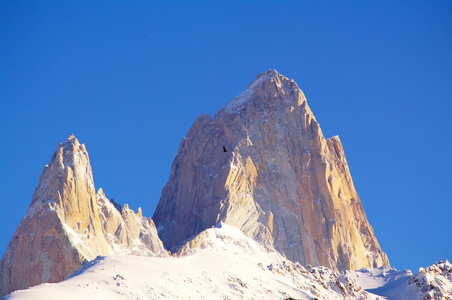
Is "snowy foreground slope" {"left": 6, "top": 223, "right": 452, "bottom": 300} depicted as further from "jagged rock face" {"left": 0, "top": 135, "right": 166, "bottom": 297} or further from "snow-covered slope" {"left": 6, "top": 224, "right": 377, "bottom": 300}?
"jagged rock face" {"left": 0, "top": 135, "right": 166, "bottom": 297}

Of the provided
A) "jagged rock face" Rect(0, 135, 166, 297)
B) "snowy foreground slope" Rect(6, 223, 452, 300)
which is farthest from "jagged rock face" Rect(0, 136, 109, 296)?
"snowy foreground slope" Rect(6, 223, 452, 300)

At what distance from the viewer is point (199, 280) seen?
16662 centimetres

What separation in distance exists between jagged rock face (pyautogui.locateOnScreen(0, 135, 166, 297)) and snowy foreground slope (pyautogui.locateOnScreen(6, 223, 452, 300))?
552 inches

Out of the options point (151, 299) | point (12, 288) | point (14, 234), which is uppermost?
point (14, 234)

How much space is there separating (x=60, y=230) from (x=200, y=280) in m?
32.4

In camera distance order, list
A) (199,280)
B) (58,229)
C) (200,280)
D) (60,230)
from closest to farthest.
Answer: (199,280), (200,280), (60,230), (58,229)

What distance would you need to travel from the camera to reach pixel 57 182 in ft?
627

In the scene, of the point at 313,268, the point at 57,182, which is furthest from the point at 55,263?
the point at 313,268

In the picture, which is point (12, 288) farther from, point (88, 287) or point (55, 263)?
point (88, 287)

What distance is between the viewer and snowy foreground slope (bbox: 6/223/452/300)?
148375 mm

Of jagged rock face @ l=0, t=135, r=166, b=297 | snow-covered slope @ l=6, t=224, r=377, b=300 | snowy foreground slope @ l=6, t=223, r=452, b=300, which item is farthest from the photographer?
jagged rock face @ l=0, t=135, r=166, b=297

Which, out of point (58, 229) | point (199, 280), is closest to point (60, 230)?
point (58, 229)

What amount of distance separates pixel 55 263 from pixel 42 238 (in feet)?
19.1

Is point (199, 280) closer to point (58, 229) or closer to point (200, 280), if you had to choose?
point (200, 280)
